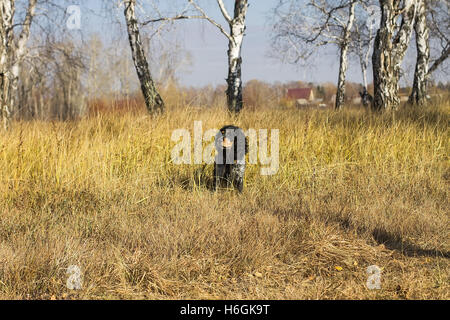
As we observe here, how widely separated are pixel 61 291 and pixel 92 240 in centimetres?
70

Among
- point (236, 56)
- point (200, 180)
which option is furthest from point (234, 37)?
point (200, 180)

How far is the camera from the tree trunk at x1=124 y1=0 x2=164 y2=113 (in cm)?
862

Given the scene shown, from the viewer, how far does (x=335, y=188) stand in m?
5.01

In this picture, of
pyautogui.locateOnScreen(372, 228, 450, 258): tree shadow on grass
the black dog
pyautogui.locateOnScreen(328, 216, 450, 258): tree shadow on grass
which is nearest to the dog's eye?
the black dog

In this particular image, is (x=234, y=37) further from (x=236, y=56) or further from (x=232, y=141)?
(x=232, y=141)

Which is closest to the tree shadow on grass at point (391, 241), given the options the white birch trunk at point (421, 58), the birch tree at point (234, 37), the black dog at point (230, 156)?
the black dog at point (230, 156)

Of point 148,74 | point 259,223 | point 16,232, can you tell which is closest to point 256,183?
point 259,223

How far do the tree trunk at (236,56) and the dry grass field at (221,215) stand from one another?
2171mm

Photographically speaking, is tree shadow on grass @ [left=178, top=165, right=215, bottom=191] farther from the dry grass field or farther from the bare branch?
the bare branch

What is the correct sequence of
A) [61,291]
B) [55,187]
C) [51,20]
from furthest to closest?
[51,20] < [55,187] < [61,291]

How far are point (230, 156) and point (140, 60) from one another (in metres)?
4.87

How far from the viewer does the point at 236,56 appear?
Answer: 28.3 feet
